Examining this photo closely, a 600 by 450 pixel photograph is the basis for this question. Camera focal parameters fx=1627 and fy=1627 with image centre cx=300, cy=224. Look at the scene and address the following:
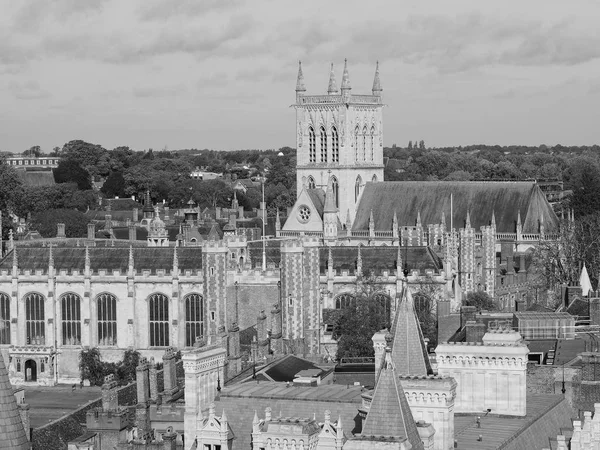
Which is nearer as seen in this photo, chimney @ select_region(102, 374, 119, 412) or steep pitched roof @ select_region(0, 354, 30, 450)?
steep pitched roof @ select_region(0, 354, 30, 450)

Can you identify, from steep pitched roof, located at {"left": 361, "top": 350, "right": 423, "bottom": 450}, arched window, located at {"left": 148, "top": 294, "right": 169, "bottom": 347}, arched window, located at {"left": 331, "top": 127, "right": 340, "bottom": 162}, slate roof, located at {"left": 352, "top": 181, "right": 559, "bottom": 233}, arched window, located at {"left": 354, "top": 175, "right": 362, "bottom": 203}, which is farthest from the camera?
arched window, located at {"left": 331, "top": 127, "right": 340, "bottom": 162}

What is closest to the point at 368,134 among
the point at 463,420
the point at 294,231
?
the point at 294,231

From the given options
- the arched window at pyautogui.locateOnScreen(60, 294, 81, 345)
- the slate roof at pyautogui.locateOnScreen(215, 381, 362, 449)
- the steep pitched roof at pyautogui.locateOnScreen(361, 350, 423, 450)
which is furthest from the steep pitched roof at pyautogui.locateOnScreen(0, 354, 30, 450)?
the arched window at pyautogui.locateOnScreen(60, 294, 81, 345)

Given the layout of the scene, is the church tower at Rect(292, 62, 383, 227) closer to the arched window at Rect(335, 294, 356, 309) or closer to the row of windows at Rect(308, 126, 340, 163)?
the row of windows at Rect(308, 126, 340, 163)

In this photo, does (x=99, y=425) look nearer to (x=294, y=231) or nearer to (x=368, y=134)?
(x=294, y=231)

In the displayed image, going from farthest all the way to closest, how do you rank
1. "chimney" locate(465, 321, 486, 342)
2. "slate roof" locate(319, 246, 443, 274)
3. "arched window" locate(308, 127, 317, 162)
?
"arched window" locate(308, 127, 317, 162) < "slate roof" locate(319, 246, 443, 274) < "chimney" locate(465, 321, 486, 342)
